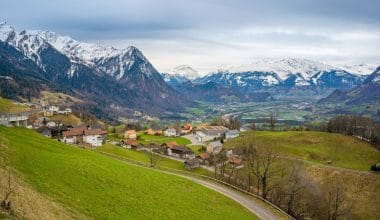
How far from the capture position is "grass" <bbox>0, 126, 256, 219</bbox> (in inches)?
1682

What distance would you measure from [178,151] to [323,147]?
5455 cm

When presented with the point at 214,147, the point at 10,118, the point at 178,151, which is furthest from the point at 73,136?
the point at 10,118

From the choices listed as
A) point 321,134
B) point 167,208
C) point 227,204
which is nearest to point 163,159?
point 321,134

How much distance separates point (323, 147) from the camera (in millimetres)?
157000

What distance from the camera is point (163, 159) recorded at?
146375mm

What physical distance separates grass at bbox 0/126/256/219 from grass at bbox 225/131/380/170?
8694 centimetres

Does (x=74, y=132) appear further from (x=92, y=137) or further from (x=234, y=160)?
(x=234, y=160)

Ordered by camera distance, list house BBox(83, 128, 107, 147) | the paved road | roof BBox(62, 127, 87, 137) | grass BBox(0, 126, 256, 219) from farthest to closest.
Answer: roof BBox(62, 127, 87, 137) < house BBox(83, 128, 107, 147) < the paved road < grass BBox(0, 126, 256, 219)

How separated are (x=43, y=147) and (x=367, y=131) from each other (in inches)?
6361

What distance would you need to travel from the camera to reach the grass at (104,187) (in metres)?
42.7

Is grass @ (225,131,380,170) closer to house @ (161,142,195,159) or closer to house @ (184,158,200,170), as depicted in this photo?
house @ (161,142,195,159)

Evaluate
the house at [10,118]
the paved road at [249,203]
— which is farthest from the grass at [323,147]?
the house at [10,118]

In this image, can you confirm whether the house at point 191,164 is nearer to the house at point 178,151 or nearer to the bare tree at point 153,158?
the bare tree at point 153,158

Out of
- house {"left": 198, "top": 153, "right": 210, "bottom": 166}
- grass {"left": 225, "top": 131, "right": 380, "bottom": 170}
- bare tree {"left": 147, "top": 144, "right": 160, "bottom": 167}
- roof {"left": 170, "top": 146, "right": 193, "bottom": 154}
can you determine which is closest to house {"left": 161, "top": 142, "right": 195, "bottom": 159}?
roof {"left": 170, "top": 146, "right": 193, "bottom": 154}
